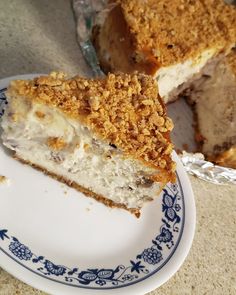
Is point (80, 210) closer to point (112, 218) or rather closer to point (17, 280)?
point (112, 218)

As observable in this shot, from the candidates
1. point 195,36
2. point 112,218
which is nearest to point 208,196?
point 112,218

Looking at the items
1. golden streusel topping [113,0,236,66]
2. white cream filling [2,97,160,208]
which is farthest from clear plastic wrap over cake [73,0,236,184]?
white cream filling [2,97,160,208]

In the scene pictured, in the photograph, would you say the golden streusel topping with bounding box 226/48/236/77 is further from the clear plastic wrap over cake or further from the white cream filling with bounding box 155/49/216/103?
the clear plastic wrap over cake

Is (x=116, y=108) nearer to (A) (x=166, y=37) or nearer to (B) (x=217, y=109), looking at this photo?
(A) (x=166, y=37)

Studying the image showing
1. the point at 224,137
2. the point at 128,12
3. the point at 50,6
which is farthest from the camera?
the point at 50,6

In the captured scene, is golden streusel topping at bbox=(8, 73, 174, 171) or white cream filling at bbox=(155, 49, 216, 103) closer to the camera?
golden streusel topping at bbox=(8, 73, 174, 171)

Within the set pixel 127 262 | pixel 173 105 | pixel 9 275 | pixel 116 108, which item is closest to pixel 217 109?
pixel 173 105

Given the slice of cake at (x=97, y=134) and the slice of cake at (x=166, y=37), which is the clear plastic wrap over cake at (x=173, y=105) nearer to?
the slice of cake at (x=166, y=37)
